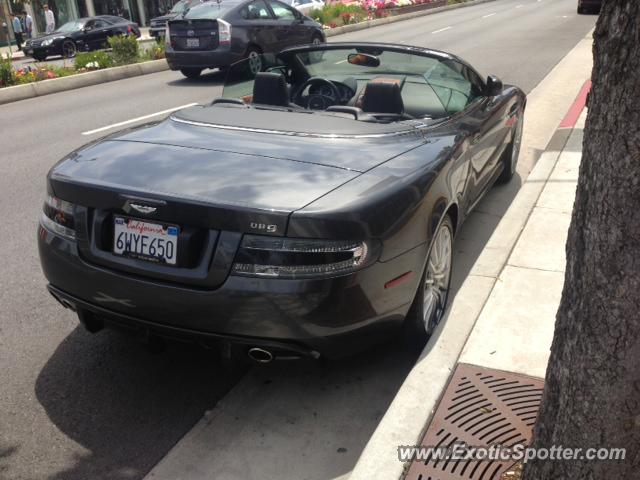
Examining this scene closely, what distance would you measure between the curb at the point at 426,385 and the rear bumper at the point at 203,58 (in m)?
10.3

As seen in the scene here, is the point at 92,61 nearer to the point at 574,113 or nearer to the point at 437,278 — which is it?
the point at 574,113

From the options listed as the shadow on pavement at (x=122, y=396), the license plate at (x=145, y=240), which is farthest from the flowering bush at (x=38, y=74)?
the license plate at (x=145, y=240)

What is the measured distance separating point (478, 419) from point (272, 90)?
2.52 metres

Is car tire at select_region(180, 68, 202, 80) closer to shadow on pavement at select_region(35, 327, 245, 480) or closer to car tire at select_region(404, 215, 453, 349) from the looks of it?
shadow on pavement at select_region(35, 327, 245, 480)

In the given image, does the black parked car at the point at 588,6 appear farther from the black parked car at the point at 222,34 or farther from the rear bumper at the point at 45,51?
the rear bumper at the point at 45,51

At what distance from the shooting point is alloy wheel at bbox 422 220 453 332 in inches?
142

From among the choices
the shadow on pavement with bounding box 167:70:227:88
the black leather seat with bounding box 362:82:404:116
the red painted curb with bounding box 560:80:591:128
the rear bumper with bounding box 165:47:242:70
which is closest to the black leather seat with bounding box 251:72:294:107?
the black leather seat with bounding box 362:82:404:116

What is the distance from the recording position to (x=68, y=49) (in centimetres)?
2378

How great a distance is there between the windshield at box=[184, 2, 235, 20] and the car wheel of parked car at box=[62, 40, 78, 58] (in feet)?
34.8

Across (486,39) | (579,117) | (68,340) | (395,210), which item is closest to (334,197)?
(395,210)

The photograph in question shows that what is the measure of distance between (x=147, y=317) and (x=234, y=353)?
16.0 inches

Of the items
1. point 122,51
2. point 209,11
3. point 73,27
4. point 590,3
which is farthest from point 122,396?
point 590,3

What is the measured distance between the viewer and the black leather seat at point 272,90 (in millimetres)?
4492

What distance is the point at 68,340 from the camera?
3.91 metres
